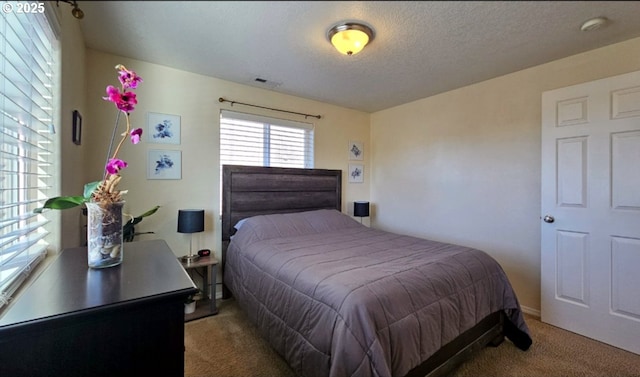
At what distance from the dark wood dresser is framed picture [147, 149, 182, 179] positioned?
5.35 feet

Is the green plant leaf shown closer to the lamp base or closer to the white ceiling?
the white ceiling

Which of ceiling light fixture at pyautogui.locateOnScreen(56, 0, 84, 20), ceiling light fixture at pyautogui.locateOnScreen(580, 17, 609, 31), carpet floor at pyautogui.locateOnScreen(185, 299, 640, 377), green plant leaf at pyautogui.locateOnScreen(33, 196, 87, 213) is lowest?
carpet floor at pyautogui.locateOnScreen(185, 299, 640, 377)

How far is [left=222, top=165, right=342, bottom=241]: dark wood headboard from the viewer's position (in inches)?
113

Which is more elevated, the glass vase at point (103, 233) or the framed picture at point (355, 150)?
the framed picture at point (355, 150)

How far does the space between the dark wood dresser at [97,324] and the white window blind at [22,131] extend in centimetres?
12

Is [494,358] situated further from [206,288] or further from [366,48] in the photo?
[206,288]

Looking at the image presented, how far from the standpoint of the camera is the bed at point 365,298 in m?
1.30

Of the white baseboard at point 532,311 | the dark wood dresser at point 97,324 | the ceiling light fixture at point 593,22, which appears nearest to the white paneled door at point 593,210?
the white baseboard at point 532,311

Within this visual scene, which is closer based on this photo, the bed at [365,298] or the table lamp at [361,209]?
the bed at [365,298]

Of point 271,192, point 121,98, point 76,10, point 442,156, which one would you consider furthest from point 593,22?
point 271,192

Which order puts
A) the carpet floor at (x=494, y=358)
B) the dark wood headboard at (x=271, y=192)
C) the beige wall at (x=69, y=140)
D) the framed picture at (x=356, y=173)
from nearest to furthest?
the beige wall at (x=69, y=140), the carpet floor at (x=494, y=358), the dark wood headboard at (x=271, y=192), the framed picture at (x=356, y=173)

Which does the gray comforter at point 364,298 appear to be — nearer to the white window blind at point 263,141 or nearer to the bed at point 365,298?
the bed at point 365,298

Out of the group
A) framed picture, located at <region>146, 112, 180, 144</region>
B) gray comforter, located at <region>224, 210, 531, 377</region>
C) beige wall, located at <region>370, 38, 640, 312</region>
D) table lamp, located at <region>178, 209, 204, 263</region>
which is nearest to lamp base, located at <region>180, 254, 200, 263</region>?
table lamp, located at <region>178, 209, 204, 263</region>

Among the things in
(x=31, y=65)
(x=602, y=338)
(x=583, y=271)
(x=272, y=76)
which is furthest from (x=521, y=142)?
(x=31, y=65)
